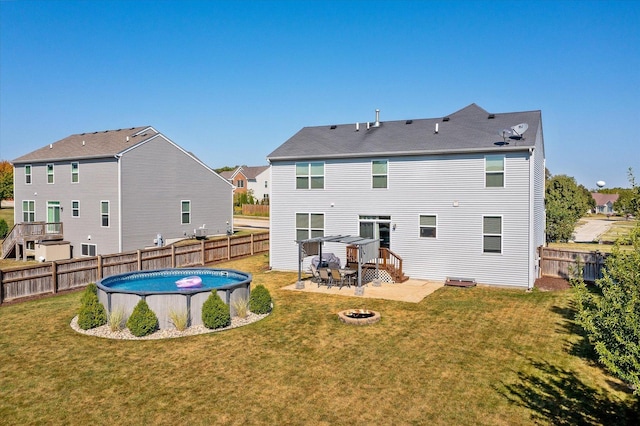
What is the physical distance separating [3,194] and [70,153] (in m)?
39.6

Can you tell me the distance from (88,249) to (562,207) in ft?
116

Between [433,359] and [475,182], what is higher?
[475,182]

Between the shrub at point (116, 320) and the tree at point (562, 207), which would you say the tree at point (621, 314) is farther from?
the tree at point (562, 207)

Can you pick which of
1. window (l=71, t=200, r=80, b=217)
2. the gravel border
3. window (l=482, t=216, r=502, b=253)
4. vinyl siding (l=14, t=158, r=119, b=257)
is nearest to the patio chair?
the gravel border

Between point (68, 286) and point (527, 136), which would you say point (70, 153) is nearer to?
point (68, 286)

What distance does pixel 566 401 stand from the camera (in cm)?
836

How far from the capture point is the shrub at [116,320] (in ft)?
41.2

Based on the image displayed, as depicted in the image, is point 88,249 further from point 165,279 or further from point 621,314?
point 621,314

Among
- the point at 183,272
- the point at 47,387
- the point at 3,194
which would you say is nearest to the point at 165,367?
the point at 47,387

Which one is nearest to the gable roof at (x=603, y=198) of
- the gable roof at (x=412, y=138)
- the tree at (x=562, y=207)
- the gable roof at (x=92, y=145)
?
the tree at (x=562, y=207)

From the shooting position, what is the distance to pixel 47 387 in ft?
29.6

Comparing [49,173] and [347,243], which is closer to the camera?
[347,243]

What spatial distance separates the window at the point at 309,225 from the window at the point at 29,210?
873 inches

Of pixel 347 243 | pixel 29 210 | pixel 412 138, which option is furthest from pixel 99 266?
pixel 29 210
